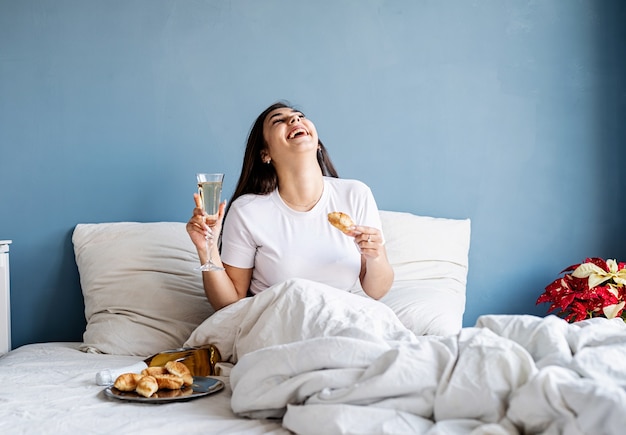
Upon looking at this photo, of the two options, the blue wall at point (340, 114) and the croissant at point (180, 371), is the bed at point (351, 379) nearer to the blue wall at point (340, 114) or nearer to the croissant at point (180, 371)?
the croissant at point (180, 371)

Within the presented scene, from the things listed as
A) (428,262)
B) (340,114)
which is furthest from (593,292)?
(340,114)

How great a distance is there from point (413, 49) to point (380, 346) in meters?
1.84

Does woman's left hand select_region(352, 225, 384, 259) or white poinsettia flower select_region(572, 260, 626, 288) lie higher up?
woman's left hand select_region(352, 225, 384, 259)

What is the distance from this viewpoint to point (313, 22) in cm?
288

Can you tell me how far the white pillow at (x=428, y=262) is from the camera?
244 cm

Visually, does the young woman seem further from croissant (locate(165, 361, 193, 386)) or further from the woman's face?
croissant (locate(165, 361, 193, 386))

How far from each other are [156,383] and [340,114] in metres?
1.59

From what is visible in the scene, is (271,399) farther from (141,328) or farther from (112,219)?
(112,219)

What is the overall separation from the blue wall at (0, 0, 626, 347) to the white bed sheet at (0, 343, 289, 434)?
38.3 inches

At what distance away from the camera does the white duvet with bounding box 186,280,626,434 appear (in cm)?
109

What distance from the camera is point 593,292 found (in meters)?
2.57

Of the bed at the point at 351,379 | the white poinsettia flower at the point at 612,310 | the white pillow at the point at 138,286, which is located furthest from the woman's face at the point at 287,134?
the white poinsettia flower at the point at 612,310

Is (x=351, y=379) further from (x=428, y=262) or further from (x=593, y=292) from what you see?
(x=593, y=292)

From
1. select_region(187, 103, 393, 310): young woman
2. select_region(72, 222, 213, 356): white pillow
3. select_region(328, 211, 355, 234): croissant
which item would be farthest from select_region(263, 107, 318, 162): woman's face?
select_region(72, 222, 213, 356): white pillow
